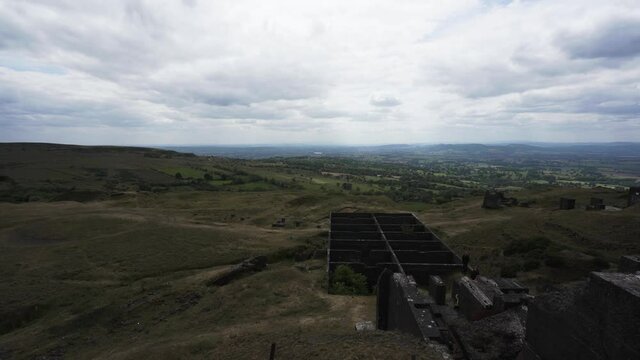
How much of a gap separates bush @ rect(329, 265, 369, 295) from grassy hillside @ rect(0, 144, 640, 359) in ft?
3.51

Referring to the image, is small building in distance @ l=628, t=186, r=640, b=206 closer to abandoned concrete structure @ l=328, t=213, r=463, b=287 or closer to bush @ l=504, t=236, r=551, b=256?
bush @ l=504, t=236, r=551, b=256

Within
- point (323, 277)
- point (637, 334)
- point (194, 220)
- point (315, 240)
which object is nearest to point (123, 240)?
point (194, 220)

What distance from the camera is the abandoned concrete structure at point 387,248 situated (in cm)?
2553

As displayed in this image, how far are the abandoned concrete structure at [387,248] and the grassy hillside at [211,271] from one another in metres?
1.94

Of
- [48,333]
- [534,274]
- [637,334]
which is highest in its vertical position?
[637,334]

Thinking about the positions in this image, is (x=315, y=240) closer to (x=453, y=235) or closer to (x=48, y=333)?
(x=453, y=235)

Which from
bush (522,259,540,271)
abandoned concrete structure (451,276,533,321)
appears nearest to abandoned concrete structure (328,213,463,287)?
bush (522,259,540,271)

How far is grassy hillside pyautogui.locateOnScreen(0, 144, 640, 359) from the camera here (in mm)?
17641

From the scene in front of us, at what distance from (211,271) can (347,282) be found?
1059cm

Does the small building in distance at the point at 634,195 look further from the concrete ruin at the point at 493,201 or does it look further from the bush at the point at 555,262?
the bush at the point at 555,262

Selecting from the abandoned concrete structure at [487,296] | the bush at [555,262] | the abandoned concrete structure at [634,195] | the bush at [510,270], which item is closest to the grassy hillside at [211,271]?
the bush at [555,262]

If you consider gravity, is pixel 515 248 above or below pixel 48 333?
above

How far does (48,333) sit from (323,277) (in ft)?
51.1

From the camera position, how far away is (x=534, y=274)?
77.7 ft
